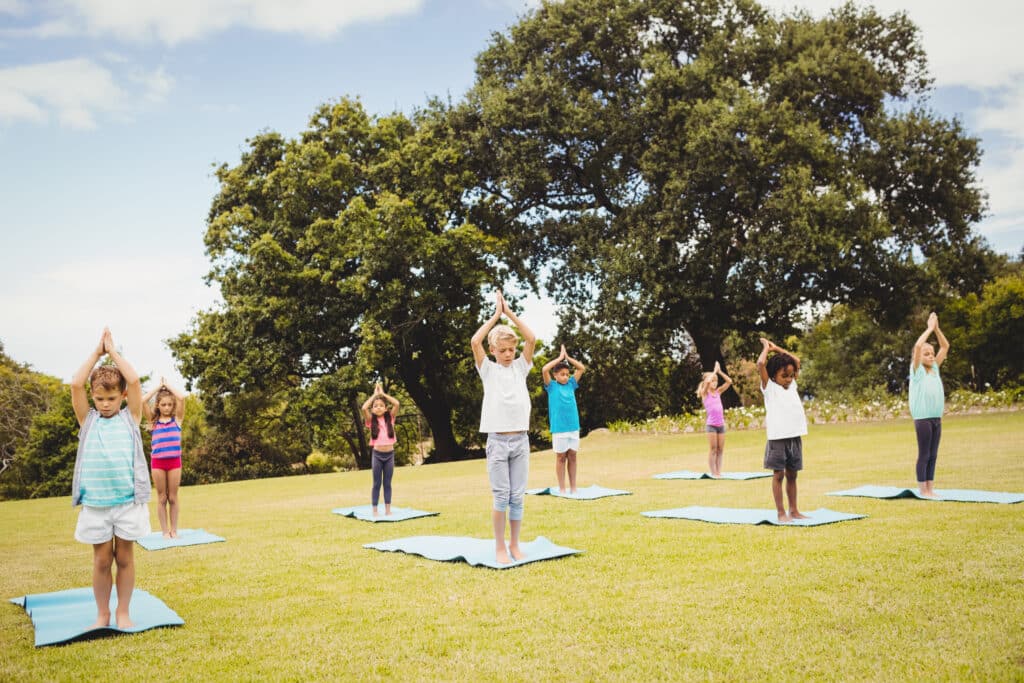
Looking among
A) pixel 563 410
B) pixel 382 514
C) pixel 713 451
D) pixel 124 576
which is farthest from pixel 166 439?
pixel 713 451

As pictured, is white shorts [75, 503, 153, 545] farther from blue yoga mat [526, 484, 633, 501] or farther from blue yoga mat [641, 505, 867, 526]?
blue yoga mat [526, 484, 633, 501]

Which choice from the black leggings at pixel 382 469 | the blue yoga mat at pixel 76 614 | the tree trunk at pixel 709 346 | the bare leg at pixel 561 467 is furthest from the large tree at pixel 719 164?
the blue yoga mat at pixel 76 614

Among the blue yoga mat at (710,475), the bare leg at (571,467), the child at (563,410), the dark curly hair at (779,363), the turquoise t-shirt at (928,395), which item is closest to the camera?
the dark curly hair at (779,363)

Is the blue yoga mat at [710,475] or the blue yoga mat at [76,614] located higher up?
the blue yoga mat at [76,614]

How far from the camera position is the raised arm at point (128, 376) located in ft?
19.0

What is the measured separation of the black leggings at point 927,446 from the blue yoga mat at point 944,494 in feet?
0.93

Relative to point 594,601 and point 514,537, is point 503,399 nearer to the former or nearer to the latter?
point 514,537

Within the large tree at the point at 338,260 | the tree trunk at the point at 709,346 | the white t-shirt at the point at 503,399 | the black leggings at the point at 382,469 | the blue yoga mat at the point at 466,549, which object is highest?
the large tree at the point at 338,260

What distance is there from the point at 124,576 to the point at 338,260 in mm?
23900

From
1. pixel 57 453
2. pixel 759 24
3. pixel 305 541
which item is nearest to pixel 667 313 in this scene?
pixel 759 24

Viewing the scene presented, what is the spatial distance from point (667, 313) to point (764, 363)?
71.3 ft

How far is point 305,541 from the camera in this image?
9.84 meters

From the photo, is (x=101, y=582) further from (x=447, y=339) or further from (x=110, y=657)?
(x=447, y=339)

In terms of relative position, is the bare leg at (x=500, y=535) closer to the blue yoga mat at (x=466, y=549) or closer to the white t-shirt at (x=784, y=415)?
the blue yoga mat at (x=466, y=549)
